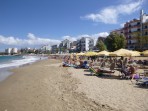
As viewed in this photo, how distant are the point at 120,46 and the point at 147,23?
13.8m

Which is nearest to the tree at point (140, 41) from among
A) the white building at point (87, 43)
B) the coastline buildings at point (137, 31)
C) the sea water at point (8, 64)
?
the coastline buildings at point (137, 31)

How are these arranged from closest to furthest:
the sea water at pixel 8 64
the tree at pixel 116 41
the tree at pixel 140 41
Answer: the sea water at pixel 8 64 < the tree at pixel 116 41 < the tree at pixel 140 41

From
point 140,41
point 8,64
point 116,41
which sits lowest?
point 8,64

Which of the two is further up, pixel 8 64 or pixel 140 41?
pixel 140 41

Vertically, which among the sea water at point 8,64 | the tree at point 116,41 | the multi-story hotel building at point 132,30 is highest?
the multi-story hotel building at point 132,30

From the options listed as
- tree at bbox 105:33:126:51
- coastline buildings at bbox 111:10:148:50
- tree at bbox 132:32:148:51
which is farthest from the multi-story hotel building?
tree at bbox 105:33:126:51

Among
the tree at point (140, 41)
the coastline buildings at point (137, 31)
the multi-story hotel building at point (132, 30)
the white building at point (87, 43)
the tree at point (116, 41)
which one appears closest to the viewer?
the tree at point (116, 41)

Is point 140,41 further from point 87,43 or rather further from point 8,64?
point 87,43

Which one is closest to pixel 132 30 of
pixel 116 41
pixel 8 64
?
pixel 116 41

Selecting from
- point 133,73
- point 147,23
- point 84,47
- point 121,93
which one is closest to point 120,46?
point 147,23

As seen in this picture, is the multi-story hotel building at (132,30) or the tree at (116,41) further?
the multi-story hotel building at (132,30)

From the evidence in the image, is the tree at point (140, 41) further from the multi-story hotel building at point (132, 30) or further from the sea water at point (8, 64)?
the sea water at point (8, 64)

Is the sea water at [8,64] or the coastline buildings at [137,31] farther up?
the coastline buildings at [137,31]

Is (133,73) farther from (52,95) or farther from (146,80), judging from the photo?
(52,95)
